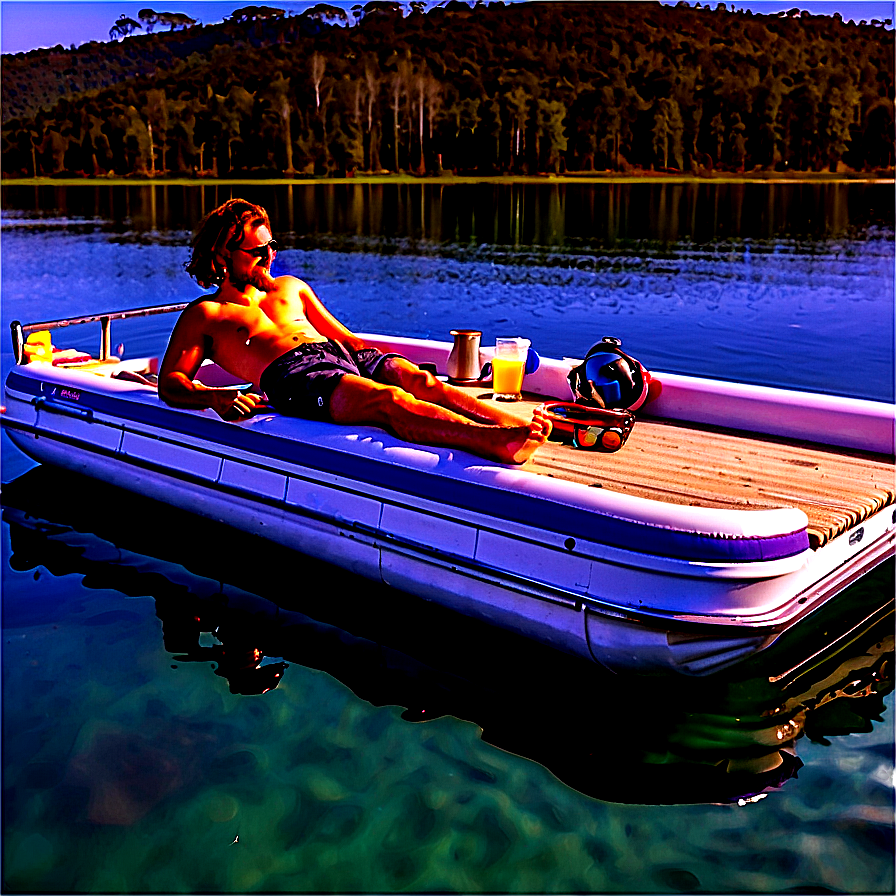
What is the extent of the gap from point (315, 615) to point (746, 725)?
2.07 meters

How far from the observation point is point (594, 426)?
5051 mm

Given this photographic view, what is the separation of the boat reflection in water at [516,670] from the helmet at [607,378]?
4.61 feet

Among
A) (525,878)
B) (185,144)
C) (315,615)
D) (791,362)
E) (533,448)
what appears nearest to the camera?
(525,878)

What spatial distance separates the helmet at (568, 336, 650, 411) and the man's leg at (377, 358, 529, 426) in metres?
0.51

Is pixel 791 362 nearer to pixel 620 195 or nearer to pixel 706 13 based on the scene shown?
pixel 620 195

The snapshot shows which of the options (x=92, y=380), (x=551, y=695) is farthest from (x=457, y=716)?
(x=92, y=380)

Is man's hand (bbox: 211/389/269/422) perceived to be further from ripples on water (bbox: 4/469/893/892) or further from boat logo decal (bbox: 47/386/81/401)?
boat logo decal (bbox: 47/386/81/401)

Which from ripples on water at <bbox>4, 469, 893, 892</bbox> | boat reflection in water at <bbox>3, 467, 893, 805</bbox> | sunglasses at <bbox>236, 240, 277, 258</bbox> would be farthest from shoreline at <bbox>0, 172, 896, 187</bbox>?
ripples on water at <bbox>4, 469, 893, 892</bbox>

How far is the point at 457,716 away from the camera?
13.5 feet

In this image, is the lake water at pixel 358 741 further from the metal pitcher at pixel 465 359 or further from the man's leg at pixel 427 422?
the metal pitcher at pixel 465 359

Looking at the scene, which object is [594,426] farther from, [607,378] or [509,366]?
[509,366]

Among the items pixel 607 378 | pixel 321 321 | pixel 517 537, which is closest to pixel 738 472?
pixel 607 378

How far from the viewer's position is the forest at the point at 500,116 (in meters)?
65.4

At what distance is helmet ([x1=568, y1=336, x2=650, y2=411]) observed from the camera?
5293 mm
